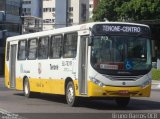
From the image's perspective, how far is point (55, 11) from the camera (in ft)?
446

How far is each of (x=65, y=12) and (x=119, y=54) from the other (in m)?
115

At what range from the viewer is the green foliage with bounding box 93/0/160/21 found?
58.8 metres

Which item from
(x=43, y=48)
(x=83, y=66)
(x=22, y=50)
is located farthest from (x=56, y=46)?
(x=22, y=50)

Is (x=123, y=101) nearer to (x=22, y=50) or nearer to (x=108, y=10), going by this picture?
(x=22, y=50)

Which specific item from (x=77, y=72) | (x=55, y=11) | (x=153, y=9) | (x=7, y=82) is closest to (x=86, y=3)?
(x=55, y=11)

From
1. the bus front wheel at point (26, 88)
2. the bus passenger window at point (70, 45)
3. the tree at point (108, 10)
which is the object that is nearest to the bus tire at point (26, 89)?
the bus front wheel at point (26, 88)

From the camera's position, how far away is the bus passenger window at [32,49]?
24.8 metres

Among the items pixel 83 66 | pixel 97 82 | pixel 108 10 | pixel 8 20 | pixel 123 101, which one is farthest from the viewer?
pixel 8 20

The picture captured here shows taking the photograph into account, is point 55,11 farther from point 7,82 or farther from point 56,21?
point 7,82

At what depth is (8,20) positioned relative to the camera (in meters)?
85.9

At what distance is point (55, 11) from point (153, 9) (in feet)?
259

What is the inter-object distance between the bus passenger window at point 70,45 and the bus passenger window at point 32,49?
3.72 meters

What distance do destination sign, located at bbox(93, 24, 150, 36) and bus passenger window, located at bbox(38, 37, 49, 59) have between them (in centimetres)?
427

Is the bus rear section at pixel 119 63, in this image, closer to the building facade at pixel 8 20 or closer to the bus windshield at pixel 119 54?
the bus windshield at pixel 119 54
